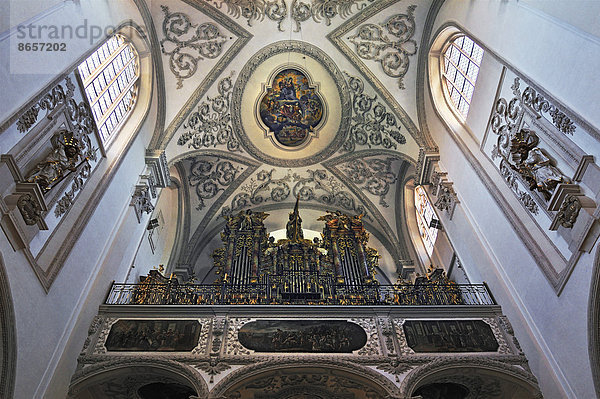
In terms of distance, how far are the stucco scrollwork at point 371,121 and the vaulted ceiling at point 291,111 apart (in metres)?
0.03

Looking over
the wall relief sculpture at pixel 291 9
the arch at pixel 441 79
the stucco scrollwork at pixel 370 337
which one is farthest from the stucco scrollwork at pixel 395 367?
the wall relief sculpture at pixel 291 9

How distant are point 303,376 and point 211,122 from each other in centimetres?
842

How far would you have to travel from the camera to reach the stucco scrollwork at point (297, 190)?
15.6 metres

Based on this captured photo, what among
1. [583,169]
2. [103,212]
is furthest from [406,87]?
[103,212]

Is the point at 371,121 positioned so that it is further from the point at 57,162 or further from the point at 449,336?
the point at 57,162

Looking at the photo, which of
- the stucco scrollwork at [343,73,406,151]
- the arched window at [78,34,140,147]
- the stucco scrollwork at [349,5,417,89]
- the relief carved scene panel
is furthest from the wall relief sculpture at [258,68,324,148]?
the relief carved scene panel

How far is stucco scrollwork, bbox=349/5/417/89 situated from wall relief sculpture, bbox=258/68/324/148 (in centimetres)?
224

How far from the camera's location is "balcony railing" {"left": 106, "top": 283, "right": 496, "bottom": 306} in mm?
9367

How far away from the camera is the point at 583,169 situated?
6398 mm

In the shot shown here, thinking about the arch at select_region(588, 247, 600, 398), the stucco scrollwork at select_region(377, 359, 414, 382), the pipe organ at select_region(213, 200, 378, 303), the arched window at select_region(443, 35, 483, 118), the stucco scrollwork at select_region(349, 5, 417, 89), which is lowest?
the arch at select_region(588, 247, 600, 398)

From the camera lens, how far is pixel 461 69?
11.0 m

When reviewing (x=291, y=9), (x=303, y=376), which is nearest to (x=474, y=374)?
(x=303, y=376)

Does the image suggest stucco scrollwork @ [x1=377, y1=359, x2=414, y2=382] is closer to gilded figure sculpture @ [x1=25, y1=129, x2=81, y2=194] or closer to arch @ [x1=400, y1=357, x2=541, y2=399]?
arch @ [x1=400, y1=357, x2=541, y2=399]

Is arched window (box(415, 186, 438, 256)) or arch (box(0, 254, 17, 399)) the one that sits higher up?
arched window (box(415, 186, 438, 256))
